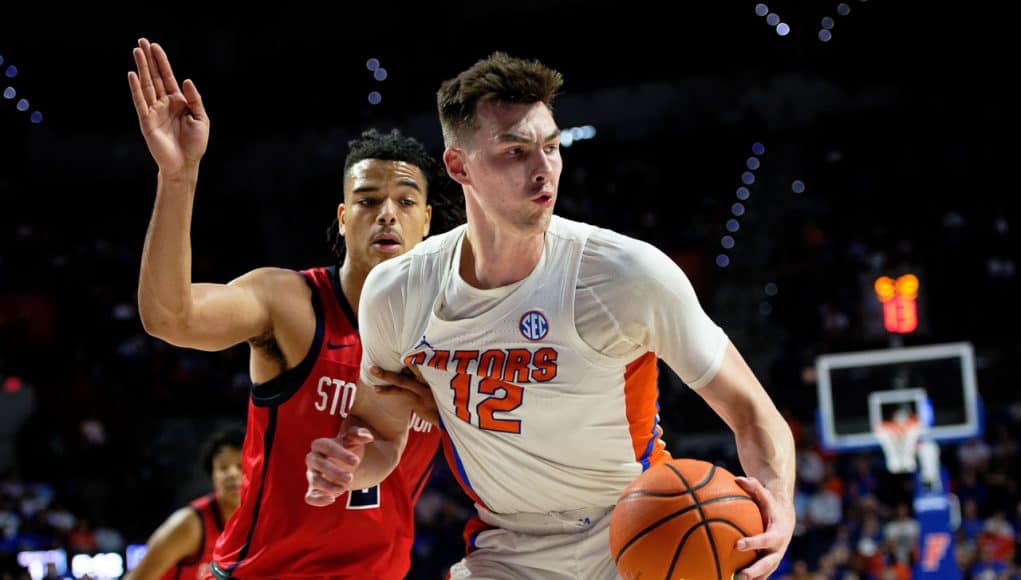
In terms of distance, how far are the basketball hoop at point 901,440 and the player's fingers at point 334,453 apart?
1083cm

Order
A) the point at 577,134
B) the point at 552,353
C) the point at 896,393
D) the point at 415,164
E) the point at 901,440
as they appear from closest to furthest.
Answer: the point at 552,353, the point at 415,164, the point at 901,440, the point at 896,393, the point at 577,134

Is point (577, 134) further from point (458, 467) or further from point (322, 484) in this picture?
point (322, 484)

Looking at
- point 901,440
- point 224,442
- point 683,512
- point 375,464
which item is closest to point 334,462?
point 375,464

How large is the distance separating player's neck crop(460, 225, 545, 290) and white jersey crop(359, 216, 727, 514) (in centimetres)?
4

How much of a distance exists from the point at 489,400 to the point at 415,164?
4.84ft

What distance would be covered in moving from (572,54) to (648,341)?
16205mm

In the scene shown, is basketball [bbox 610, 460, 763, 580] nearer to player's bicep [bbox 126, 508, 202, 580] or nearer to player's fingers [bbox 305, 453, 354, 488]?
player's fingers [bbox 305, 453, 354, 488]

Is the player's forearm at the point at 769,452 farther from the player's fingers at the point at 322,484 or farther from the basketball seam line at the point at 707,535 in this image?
the player's fingers at the point at 322,484

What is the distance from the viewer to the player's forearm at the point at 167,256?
10.4 feet

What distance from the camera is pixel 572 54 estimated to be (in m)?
18.7

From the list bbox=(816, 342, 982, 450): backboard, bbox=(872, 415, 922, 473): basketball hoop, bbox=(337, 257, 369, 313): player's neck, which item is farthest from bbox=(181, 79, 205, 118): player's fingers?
bbox=(816, 342, 982, 450): backboard

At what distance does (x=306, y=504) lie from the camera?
3.79 metres

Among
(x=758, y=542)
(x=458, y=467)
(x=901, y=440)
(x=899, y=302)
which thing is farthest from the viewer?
(x=899, y=302)

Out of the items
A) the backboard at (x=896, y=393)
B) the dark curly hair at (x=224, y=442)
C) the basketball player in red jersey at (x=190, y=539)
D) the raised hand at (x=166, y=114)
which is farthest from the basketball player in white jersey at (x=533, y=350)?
the backboard at (x=896, y=393)
